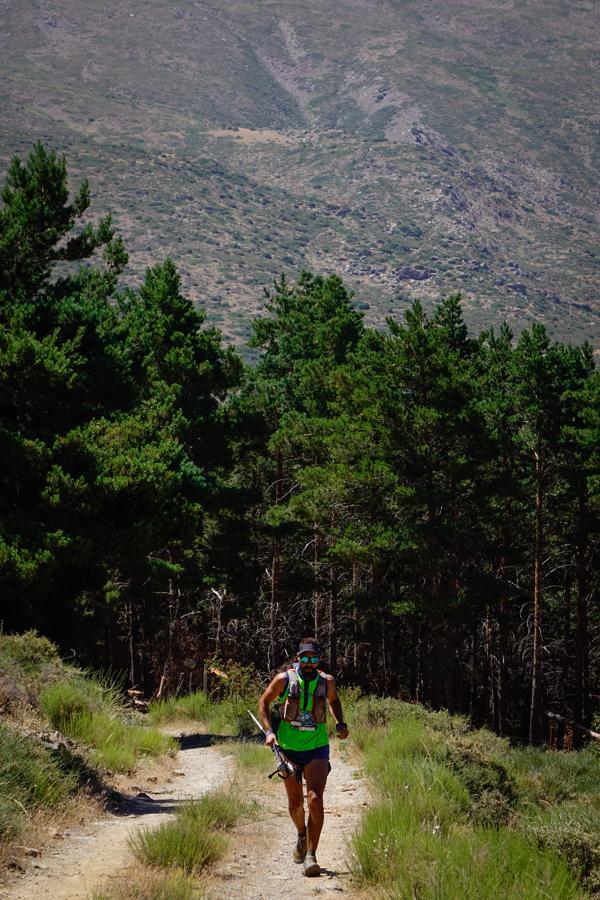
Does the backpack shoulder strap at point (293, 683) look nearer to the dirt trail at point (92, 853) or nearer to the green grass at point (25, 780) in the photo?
the dirt trail at point (92, 853)

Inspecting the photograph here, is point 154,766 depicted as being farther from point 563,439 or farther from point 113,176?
point 113,176

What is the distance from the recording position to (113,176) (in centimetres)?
18262

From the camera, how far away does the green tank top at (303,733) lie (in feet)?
24.7

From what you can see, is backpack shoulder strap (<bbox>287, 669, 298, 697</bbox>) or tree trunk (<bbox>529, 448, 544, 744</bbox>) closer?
backpack shoulder strap (<bbox>287, 669, 298, 697</bbox>)

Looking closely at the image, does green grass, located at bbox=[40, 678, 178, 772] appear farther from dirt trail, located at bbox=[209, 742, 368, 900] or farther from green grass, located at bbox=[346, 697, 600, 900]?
green grass, located at bbox=[346, 697, 600, 900]

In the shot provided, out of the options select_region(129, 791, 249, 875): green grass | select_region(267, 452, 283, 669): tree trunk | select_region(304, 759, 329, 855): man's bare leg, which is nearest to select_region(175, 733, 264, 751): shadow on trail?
select_region(129, 791, 249, 875): green grass

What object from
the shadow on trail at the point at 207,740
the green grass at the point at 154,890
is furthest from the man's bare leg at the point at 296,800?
the shadow on trail at the point at 207,740

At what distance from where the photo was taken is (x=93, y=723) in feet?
38.0

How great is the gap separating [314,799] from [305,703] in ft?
2.53

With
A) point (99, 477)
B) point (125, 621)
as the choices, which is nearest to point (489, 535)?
point (125, 621)

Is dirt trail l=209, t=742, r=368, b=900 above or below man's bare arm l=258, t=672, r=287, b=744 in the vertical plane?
below

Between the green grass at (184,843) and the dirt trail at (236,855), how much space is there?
131 millimetres

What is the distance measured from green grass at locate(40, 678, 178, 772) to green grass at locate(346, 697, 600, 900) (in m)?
3.31

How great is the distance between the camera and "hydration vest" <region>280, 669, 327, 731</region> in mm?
7535
